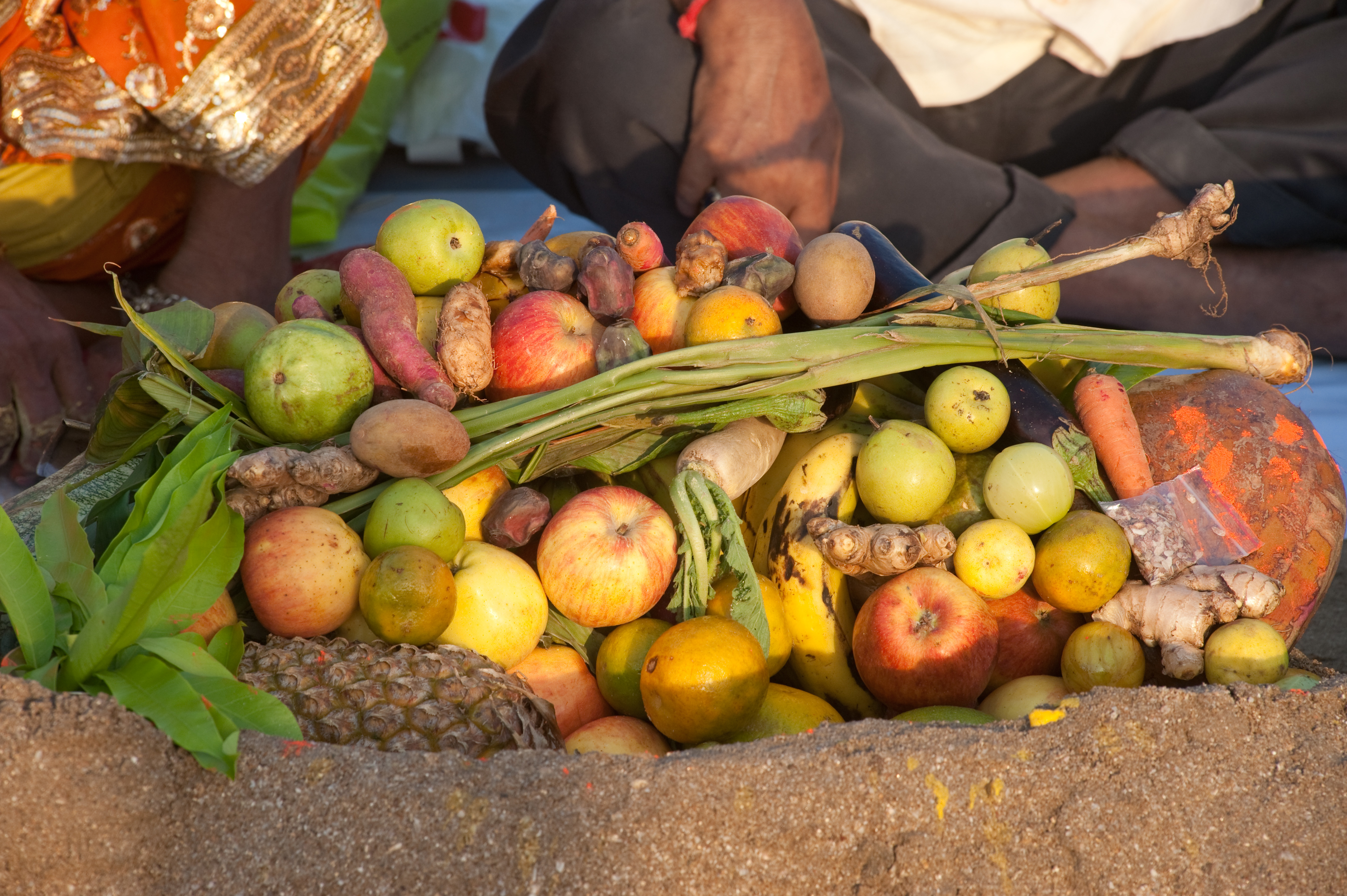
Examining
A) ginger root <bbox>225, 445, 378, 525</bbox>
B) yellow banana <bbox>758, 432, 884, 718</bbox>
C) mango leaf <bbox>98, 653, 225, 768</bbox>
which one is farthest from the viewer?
yellow banana <bbox>758, 432, 884, 718</bbox>

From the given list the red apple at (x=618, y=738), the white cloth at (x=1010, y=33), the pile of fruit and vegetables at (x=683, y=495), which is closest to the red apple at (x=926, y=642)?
the pile of fruit and vegetables at (x=683, y=495)

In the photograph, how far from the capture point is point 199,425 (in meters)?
1.29

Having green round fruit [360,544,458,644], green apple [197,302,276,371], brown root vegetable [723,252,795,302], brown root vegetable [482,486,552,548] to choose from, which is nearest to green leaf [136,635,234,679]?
green round fruit [360,544,458,644]

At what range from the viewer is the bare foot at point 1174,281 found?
3.07m

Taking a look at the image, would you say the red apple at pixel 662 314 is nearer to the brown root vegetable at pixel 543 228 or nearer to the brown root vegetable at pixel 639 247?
the brown root vegetable at pixel 639 247

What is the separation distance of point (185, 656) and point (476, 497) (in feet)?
1.70

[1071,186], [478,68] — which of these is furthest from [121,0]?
[1071,186]

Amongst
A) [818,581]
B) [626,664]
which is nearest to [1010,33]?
[818,581]

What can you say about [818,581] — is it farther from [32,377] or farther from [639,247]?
[32,377]

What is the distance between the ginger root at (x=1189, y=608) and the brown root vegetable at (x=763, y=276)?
2.34ft

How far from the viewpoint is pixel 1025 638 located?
4.70 ft

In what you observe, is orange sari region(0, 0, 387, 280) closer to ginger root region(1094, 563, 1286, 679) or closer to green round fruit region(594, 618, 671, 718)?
green round fruit region(594, 618, 671, 718)

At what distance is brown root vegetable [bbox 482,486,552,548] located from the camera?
1401 millimetres

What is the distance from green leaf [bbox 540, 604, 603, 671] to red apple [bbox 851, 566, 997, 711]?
407mm
